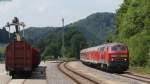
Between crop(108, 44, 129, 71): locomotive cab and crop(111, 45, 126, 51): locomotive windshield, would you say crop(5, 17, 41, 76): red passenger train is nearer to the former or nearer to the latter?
crop(108, 44, 129, 71): locomotive cab

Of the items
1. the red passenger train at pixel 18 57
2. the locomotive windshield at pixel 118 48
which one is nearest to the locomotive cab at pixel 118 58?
the locomotive windshield at pixel 118 48

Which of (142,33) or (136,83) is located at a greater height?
(142,33)

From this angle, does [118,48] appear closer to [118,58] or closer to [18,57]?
[118,58]

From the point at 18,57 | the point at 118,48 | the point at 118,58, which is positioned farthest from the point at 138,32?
the point at 18,57

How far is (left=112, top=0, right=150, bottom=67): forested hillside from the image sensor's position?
56562 mm

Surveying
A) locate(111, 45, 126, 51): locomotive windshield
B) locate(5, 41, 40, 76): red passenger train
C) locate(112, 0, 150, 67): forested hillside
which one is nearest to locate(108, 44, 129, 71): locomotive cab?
locate(111, 45, 126, 51): locomotive windshield

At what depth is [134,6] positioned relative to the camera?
66.2m

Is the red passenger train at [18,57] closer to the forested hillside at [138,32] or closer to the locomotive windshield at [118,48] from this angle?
the locomotive windshield at [118,48]

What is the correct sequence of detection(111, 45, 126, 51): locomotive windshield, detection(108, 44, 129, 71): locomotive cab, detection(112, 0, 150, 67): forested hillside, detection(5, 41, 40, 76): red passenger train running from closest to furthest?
detection(5, 41, 40, 76): red passenger train < detection(108, 44, 129, 71): locomotive cab < detection(111, 45, 126, 51): locomotive windshield < detection(112, 0, 150, 67): forested hillside

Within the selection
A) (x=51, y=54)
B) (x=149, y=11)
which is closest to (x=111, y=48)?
(x=149, y=11)

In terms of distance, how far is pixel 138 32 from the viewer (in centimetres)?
6262

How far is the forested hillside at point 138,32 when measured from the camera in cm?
5656

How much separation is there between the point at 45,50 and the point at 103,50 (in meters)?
145

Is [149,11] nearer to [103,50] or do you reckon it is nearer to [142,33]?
[142,33]
